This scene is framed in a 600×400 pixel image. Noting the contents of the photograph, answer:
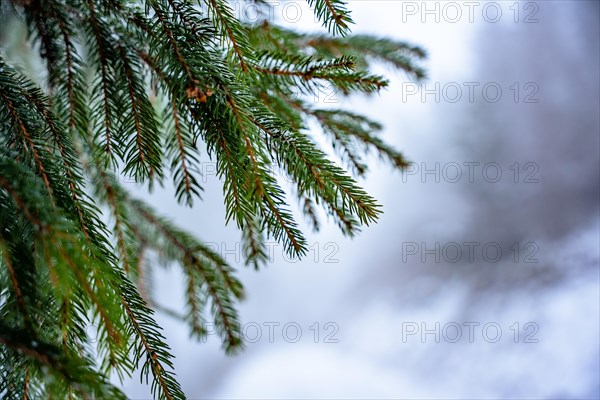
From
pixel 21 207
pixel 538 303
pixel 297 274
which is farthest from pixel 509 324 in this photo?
pixel 21 207

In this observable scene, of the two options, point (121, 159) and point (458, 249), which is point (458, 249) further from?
point (121, 159)

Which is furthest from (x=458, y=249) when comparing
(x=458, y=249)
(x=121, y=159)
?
(x=121, y=159)

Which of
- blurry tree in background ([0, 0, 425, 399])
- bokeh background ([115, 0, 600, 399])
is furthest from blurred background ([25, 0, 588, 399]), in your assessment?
blurry tree in background ([0, 0, 425, 399])

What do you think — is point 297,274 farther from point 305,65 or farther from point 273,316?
point 305,65

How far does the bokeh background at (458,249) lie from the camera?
916 mm

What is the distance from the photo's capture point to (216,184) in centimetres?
132

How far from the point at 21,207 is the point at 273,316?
939 mm

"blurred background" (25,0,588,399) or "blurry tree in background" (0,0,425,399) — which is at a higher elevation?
"blurred background" (25,0,588,399)

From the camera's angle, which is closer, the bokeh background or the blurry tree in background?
the blurry tree in background

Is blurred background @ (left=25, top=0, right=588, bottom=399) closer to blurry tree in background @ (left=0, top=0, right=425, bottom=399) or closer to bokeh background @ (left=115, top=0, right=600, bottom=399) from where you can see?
bokeh background @ (left=115, top=0, right=600, bottom=399)

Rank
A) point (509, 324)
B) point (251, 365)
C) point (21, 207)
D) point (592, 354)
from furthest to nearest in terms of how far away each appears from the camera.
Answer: point (251, 365)
point (509, 324)
point (592, 354)
point (21, 207)

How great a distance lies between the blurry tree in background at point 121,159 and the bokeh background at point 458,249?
0.29 meters

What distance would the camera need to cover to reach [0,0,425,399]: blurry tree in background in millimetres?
369

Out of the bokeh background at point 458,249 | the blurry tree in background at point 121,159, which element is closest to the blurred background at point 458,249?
the bokeh background at point 458,249
